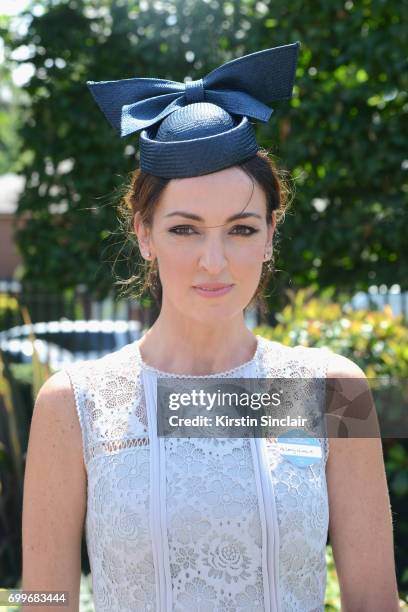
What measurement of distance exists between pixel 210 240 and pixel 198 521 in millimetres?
602

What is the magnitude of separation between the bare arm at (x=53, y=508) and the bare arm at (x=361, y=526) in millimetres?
566

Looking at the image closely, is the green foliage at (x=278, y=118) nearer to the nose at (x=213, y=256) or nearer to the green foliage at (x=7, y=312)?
the green foliage at (x=7, y=312)

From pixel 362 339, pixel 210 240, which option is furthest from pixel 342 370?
pixel 362 339

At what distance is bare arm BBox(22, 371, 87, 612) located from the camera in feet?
5.92

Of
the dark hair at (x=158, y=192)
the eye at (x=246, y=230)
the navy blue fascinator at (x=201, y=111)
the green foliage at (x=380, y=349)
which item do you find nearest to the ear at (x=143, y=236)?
the dark hair at (x=158, y=192)

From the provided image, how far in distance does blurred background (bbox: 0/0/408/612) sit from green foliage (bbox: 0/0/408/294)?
0.04 ft

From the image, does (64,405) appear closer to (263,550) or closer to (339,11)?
(263,550)

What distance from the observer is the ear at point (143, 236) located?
203 cm

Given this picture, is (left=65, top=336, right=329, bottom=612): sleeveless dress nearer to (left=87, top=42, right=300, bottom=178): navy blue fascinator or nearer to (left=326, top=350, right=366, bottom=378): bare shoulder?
(left=326, top=350, right=366, bottom=378): bare shoulder

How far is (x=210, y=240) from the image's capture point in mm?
1832

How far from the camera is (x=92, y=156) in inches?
315

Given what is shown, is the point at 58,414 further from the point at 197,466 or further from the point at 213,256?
the point at 213,256

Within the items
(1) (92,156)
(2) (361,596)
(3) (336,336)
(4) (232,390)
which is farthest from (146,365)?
(1) (92,156)

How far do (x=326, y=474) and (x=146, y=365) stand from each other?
49 centimetres
